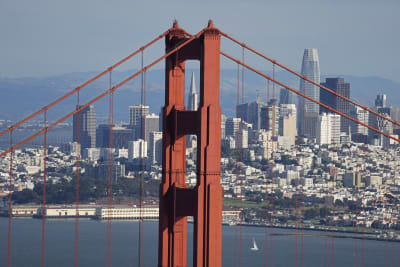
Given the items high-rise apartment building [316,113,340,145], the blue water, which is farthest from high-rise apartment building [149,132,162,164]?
the blue water

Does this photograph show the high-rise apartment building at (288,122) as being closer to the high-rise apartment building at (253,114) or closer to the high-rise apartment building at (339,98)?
the high-rise apartment building at (253,114)

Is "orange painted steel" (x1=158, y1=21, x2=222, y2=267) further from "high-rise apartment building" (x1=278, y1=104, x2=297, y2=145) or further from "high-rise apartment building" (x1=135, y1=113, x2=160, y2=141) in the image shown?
"high-rise apartment building" (x1=278, y1=104, x2=297, y2=145)

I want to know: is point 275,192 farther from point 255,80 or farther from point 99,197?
point 255,80

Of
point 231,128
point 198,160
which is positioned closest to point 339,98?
point 231,128

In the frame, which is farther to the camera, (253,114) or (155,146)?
(253,114)

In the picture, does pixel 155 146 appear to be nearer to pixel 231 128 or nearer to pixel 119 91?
pixel 231 128
